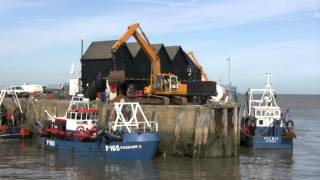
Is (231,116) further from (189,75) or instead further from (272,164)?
(189,75)

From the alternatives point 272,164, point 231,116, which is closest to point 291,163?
point 272,164

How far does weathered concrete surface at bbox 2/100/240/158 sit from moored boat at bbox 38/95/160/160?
1.11m

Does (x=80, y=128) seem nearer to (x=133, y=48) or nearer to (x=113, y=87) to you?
(x=113, y=87)

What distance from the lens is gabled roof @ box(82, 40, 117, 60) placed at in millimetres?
54987

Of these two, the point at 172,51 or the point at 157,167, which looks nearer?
the point at 157,167

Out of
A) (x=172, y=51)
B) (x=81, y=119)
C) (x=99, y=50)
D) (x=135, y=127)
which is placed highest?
(x=172, y=51)

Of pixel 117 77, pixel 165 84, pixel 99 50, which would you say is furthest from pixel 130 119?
pixel 99 50

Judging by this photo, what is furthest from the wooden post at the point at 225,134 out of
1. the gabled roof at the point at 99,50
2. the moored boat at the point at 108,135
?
the gabled roof at the point at 99,50

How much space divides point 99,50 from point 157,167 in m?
26.7

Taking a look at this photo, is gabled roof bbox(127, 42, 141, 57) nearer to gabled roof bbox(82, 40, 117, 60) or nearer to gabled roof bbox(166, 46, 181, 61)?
gabled roof bbox(82, 40, 117, 60)

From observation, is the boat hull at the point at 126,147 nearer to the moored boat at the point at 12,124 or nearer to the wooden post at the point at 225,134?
the wooden post at the point at 225,134

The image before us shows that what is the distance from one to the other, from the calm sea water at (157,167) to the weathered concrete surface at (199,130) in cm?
71

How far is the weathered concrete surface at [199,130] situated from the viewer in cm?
3466

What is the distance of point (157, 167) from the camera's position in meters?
32.0
